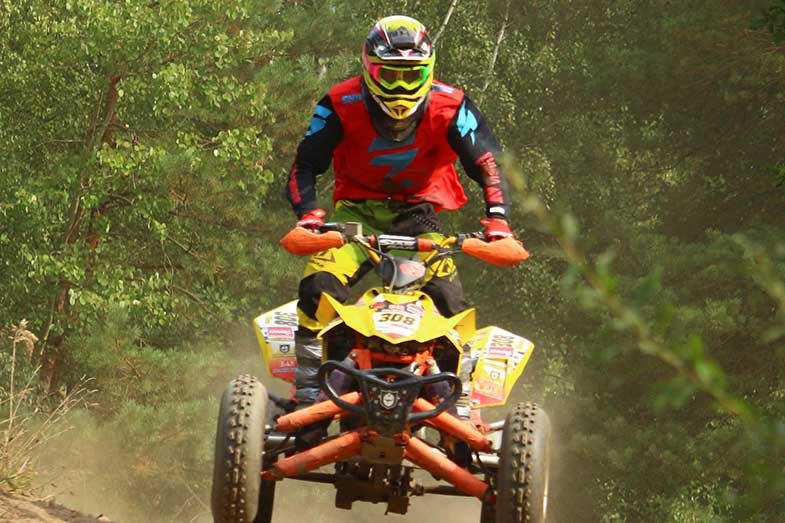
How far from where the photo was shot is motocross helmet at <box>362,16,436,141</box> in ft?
22.0

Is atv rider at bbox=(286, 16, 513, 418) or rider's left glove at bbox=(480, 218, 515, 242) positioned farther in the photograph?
atv rider at bbox=(286, 16, 513, 418)

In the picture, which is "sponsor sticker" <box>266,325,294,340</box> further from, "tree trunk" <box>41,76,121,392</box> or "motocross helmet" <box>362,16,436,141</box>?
"tree trunk" <box>41,76,121,392</box>

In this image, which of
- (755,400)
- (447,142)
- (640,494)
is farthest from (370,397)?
(640,494)

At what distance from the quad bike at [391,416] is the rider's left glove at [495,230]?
0.07 metres

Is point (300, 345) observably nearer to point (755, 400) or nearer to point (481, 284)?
point (755, 400)

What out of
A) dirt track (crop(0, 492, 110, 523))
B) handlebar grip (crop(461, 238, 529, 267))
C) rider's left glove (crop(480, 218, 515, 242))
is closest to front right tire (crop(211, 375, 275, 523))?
dirt track (crop(0, 492, 110, 523))

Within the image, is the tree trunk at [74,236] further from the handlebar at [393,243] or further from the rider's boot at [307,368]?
the handlebar at [393,243]

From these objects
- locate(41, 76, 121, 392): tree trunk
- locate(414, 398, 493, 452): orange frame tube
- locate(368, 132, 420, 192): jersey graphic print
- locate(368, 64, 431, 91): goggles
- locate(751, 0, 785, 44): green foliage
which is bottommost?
locate(41, 76, 121, 392): tree trunk

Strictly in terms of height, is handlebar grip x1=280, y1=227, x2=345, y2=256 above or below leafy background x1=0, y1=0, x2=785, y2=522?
above

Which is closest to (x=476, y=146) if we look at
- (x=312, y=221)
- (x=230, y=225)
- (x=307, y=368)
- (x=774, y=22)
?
(x=312, y=221)

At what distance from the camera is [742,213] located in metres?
21.9

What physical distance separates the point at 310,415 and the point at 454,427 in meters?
0.60

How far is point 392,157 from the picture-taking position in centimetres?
698

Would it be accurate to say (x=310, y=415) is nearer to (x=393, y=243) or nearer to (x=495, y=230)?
(x=393, y=243)
